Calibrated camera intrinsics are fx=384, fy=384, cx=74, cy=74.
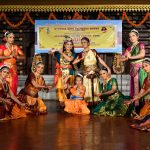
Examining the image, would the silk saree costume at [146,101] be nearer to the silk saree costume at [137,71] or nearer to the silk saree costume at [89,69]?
the silk saree costume at [137,71]

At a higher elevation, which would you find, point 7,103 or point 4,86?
point 4,86

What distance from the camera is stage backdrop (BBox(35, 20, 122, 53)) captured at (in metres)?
11.0

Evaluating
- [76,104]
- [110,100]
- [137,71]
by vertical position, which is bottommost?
[76,104]

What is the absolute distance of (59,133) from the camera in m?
5.39

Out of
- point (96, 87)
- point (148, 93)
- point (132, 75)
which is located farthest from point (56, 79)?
point (148, 93)

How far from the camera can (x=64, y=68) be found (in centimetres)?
873

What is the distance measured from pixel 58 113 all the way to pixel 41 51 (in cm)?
343

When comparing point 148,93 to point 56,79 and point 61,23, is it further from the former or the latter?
point 61,23

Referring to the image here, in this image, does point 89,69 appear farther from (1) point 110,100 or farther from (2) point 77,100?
(1) point 110,100

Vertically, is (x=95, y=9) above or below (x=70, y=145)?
above

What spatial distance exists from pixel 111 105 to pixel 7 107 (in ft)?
6.66

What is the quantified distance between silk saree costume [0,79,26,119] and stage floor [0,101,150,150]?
25 centimetres

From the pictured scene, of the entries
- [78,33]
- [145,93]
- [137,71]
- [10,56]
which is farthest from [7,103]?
[78,33]

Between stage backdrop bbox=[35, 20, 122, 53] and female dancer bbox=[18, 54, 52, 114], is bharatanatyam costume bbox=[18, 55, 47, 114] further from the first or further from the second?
stage backdrop bbox=[35, 20, 122, 53]
